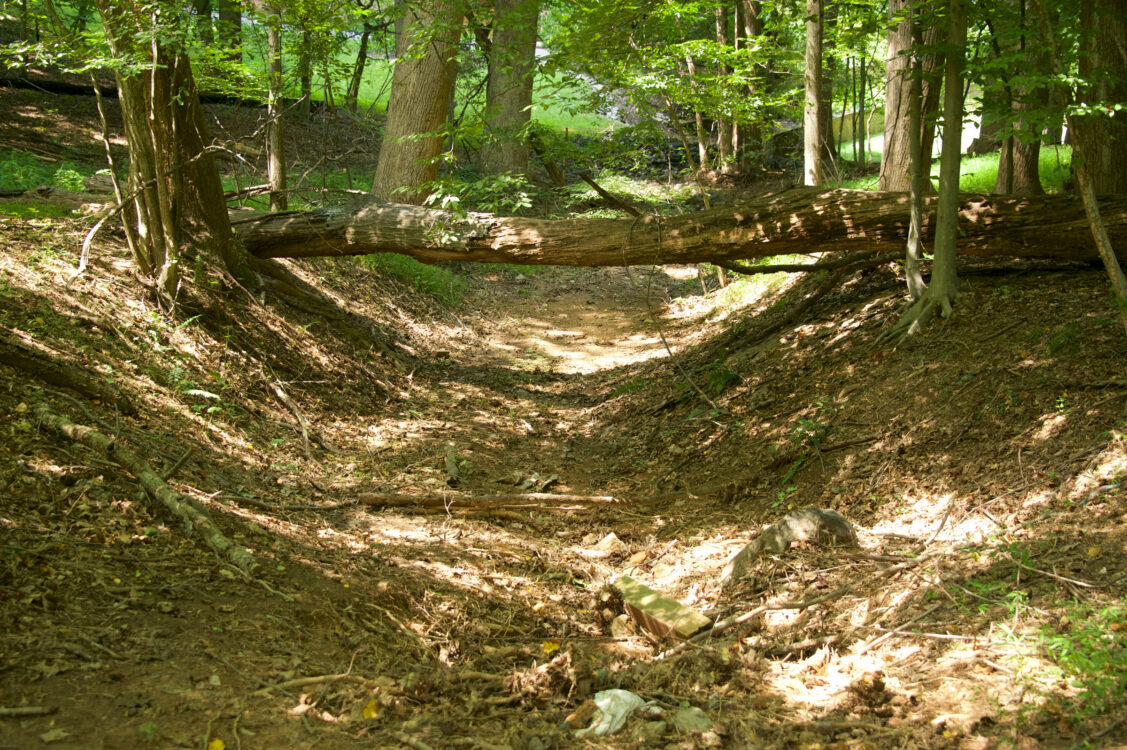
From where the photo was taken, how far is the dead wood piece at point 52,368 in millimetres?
4309

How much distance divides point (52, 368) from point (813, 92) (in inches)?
341

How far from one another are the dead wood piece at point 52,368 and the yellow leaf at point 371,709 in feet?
9.44

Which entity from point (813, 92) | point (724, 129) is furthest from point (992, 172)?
point (724, 129)

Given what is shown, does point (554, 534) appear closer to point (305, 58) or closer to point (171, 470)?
point (171, 470)

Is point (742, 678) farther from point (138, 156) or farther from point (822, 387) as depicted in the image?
point (138, 156)

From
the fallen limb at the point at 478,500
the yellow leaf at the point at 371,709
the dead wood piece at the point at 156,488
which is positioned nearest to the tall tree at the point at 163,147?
the dead wood piece at the point at 156,488

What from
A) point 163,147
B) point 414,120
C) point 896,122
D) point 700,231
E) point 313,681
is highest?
point 414,120

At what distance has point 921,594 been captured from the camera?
3324 millimetres

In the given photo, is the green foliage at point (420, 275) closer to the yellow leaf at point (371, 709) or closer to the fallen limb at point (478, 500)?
the fallen limb at point (478, 500)

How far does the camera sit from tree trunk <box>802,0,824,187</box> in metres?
8.86

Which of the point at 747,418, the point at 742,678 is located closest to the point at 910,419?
the point at 747,418

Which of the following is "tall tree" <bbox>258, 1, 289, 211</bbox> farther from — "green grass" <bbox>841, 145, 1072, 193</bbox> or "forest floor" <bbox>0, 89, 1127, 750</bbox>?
"green grass" <bbox>841, 145, 1072, 193</bbox>

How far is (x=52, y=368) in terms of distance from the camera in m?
4.41

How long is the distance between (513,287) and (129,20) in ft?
29.9
